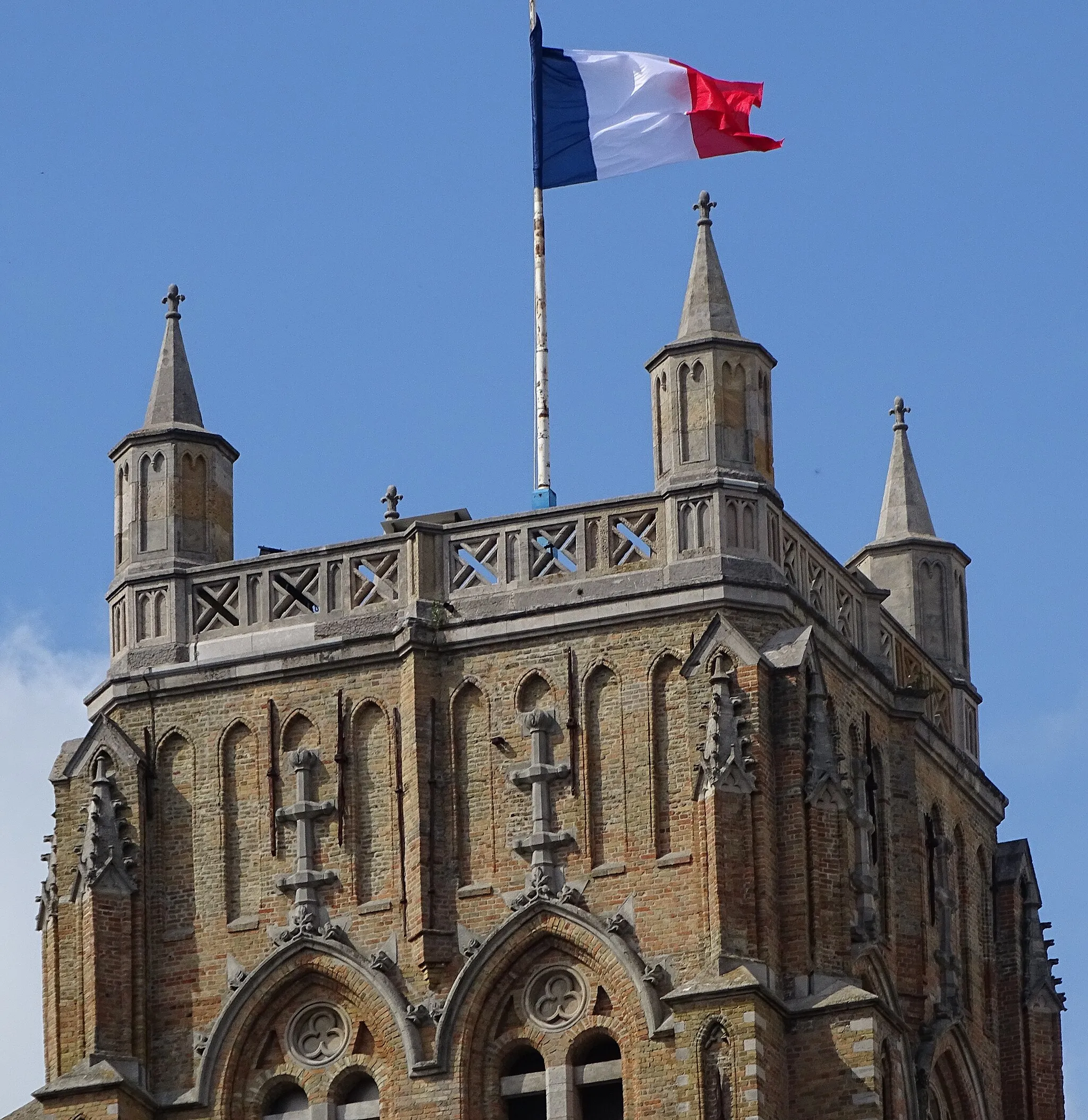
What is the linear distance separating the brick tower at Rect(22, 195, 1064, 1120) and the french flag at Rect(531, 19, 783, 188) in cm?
249

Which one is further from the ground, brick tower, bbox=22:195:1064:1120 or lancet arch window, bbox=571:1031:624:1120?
brick tower, bbox=22:195:1064:1120

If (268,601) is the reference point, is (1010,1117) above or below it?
below

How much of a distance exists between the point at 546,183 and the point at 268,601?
6364mm

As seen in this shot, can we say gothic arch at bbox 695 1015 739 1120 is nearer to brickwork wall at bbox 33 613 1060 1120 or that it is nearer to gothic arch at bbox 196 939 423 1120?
brickwork wall at bbox 33 613 1060 1120

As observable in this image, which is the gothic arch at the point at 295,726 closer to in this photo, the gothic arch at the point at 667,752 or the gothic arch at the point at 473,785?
the gothic arch at the point at 473,785

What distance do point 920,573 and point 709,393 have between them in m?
6.45

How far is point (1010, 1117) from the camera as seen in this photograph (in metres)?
63.2

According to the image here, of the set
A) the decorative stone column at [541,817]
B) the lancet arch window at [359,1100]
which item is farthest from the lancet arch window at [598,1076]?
the lancet arch window at [359,1100]

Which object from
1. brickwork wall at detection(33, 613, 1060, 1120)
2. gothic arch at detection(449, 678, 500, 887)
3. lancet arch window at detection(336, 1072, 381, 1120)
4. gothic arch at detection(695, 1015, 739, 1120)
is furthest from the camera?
gothic arch at detection(449, 678, 500, 887)

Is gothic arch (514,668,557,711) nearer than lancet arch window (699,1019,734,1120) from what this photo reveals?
No

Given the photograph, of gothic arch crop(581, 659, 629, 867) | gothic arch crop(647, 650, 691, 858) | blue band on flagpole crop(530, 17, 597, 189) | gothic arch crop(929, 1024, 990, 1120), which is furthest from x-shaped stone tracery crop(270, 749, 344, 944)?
blue band on flagpole crop(530, 17, 597, 189)

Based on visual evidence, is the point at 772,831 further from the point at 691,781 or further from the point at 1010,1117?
the point at 1010,1117

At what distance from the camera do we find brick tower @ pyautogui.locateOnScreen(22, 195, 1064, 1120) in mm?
58125

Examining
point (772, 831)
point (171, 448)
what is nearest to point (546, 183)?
point (171, 448)
